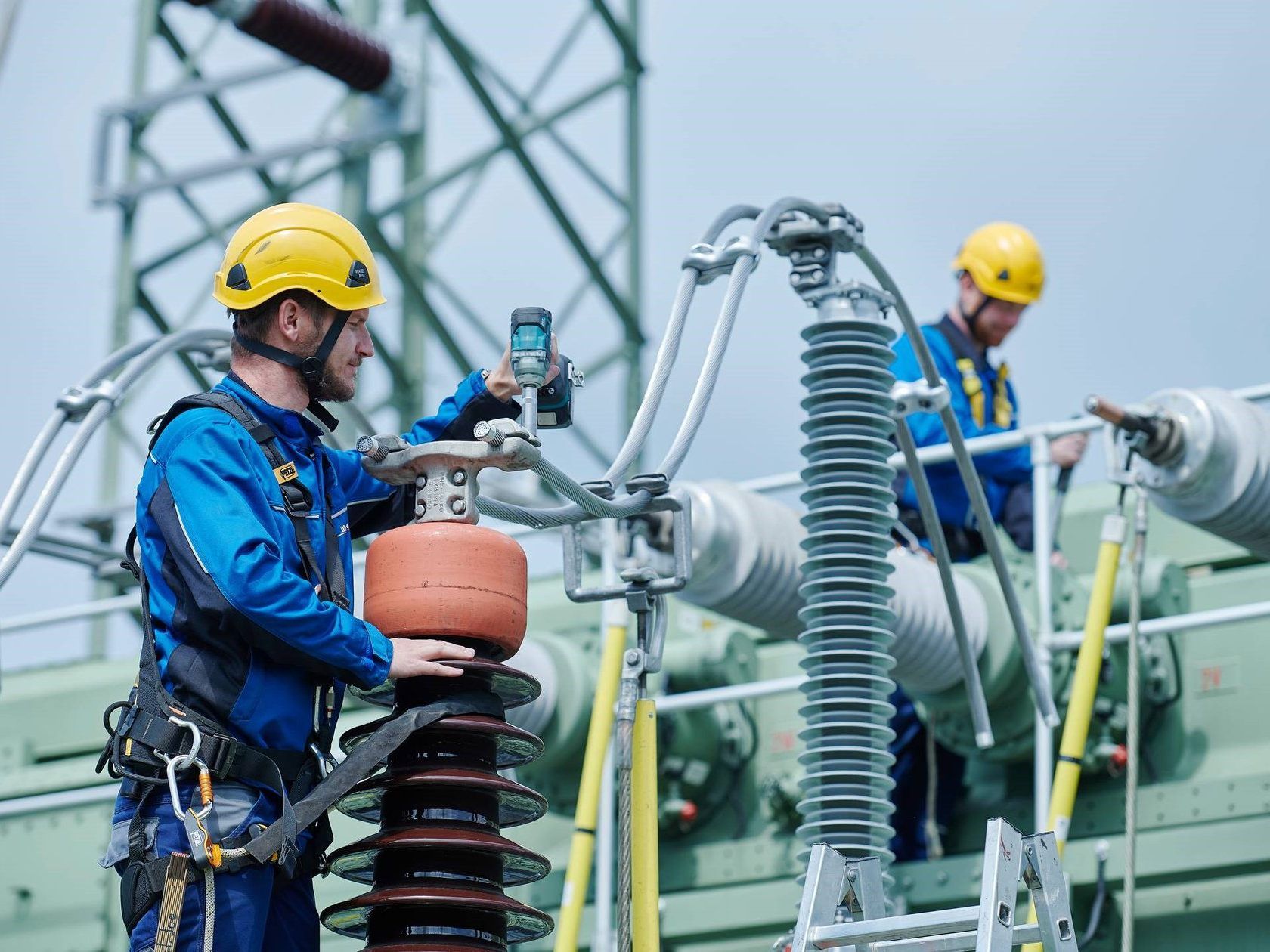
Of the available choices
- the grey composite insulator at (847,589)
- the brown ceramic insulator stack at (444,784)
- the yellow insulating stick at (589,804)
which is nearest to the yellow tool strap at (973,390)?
the yellow insulating stick at (589,804)

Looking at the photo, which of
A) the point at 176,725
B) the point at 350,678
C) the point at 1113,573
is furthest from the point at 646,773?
the point at 1113,573

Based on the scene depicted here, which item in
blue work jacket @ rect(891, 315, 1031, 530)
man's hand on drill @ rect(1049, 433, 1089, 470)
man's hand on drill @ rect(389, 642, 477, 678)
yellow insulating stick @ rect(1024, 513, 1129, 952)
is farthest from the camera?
blue work jacket @ rect(891, 315, 1031, 530)

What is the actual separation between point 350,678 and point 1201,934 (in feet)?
11.7

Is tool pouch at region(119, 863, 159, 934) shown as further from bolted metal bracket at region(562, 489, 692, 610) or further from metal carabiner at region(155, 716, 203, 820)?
bolted metal bracket at region(562, 489, 692, 610)

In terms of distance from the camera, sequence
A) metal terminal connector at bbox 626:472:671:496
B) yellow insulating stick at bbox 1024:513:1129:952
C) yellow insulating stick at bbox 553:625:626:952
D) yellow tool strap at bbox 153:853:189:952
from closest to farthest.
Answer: yellow tool strap at bbox 153:853:189:952
metal terminal connector at bbox 626:472:671:496
yellow insulating stick at bbox 1024:513:1129:952
yellow insulating stick at bbox 553:625:626:952

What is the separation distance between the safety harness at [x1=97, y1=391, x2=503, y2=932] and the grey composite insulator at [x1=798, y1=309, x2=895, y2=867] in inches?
42.8

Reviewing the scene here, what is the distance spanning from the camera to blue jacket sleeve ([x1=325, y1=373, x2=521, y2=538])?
437 cm

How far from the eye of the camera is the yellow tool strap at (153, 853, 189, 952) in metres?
3.74

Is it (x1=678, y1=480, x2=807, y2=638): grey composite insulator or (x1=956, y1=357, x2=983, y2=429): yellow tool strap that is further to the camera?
(x1=956, y1=357, x2=983, y2=429): yellow tool strap

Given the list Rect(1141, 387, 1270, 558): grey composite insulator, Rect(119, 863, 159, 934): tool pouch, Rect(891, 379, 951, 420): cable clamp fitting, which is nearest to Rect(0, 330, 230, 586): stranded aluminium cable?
Rect(119, 863, 159, 934): tool pouch

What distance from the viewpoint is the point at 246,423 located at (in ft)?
13.3

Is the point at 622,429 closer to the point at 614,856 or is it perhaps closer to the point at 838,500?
the point at 614,856

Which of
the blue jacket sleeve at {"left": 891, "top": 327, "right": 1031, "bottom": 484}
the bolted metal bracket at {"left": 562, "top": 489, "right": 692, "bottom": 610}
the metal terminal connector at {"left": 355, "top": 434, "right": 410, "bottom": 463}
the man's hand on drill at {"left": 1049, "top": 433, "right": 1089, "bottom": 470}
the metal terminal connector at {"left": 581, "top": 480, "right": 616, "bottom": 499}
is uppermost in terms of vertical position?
the blue jacket sleeve at {"left": 891, "top": 327, "right": 1031, "bottom": 484}

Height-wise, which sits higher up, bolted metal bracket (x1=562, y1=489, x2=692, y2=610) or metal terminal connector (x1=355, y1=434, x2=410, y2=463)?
metal terminal connector (x1=355, y1=434, x2=410, y2=463)
